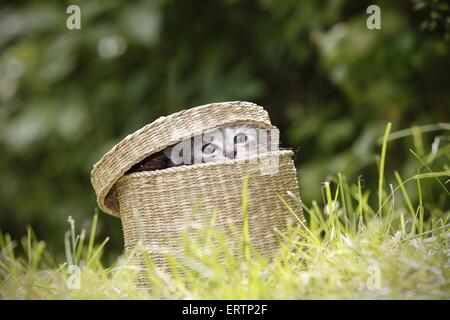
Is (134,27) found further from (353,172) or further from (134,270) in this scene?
(134,270)

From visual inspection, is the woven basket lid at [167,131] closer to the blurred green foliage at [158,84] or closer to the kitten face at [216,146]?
the kitten face at [216,146]

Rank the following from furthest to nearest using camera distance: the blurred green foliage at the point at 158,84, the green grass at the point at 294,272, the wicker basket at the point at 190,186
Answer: the blurred green foliage at the point at 158,84 < the wicker basket at the point at 190,186 < the green grass at the point at 294,272

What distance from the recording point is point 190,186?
1731 mm

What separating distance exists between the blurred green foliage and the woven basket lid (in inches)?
55.6

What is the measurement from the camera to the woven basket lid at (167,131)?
173 cm

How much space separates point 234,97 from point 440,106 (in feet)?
3.47

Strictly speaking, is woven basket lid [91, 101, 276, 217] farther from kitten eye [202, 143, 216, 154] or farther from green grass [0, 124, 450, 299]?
green grass [0, 124, 450, 299]

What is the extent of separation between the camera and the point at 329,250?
1650mm

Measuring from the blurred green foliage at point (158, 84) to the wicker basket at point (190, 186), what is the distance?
1.38m

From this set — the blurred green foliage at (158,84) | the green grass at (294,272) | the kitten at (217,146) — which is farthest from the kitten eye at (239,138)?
the blurred green foliage at (158,84)

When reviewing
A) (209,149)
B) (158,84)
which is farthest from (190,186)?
(158,84)

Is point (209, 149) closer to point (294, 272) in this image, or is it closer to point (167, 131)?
point (167, 131)

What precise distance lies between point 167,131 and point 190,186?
0.50 ft

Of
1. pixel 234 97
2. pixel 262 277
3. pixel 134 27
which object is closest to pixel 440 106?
pixel 234 97
